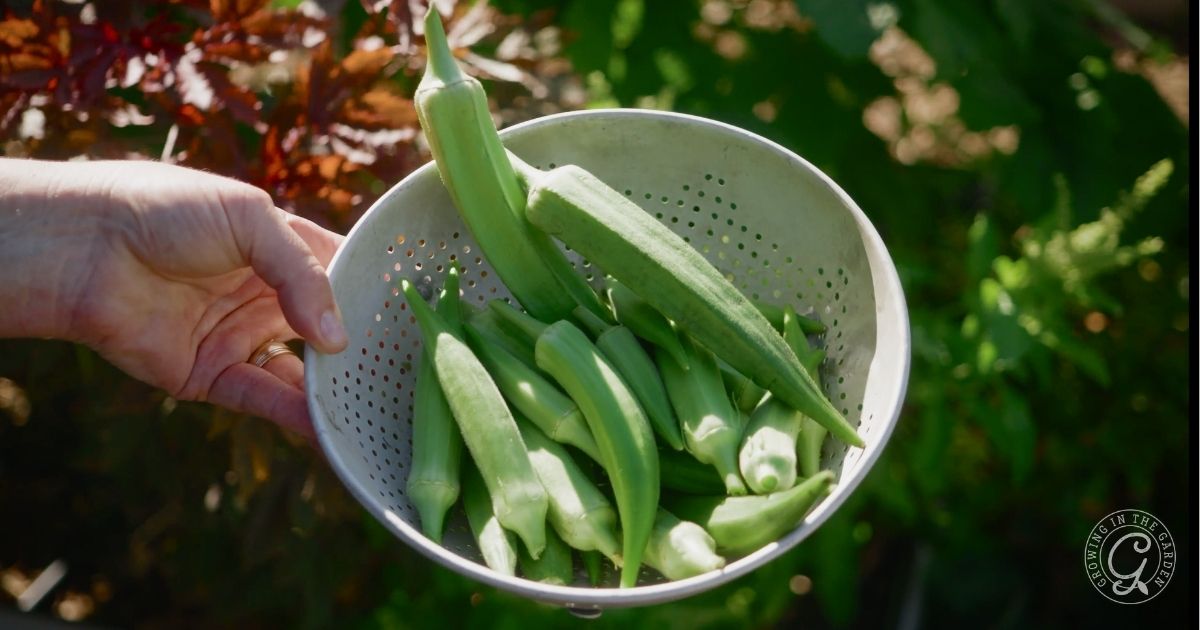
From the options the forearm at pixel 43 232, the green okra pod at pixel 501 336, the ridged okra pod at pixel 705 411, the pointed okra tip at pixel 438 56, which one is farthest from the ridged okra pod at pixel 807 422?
the forearm at pixel 43 232

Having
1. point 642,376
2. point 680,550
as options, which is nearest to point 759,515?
point 680,550

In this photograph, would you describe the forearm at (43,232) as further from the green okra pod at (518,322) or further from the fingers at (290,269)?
the green okra pod at (518,322)

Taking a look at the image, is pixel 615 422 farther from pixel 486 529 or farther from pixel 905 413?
pixel 905 413

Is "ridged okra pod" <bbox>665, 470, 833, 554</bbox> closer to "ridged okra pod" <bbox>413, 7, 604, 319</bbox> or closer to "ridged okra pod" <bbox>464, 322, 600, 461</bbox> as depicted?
"ridged okra pod" <bbox>464, 322, 600, 461</bbox>

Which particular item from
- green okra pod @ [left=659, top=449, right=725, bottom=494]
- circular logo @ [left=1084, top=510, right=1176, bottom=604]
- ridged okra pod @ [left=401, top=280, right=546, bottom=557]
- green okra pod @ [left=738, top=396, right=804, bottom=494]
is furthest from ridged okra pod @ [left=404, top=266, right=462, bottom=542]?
circular logo @ [left=1084, top=510, right=1176, bottom=604]

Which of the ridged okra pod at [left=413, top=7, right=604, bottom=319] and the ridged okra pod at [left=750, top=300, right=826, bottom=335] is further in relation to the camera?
the ridged okra pod at [left=750, top=300, right=826, bottom=335]

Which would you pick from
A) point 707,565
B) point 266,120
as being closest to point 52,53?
point 266,120
